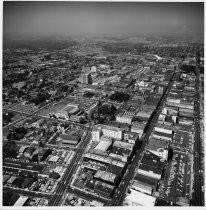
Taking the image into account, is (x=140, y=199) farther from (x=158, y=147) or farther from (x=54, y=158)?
(x=54, y=158)

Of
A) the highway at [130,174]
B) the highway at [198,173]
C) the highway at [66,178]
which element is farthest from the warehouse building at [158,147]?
the highway at [66,178]

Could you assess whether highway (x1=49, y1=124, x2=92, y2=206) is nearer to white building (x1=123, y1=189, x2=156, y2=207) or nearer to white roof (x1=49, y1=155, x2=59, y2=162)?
white roof (x1=49, y1=155, x2=59, y2=162)

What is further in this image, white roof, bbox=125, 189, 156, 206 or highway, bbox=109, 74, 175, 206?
highway, bbox=109, 74, 175, 206

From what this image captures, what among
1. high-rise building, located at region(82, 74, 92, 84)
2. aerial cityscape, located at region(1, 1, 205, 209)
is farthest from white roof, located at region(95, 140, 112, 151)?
high-rise building, located at region(82, 74, 92, 84)

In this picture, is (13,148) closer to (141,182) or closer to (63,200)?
(63,200)

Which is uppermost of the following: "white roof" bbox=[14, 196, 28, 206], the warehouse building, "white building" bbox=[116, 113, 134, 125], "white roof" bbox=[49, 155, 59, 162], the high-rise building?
the high-rise building

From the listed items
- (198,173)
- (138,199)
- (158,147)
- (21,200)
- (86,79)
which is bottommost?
(21,200)

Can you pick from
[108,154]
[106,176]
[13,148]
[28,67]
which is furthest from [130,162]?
[28,67]

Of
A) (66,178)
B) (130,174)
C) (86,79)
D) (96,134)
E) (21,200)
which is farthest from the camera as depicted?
(86,79)

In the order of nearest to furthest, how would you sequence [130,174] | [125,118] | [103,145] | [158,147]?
[130,174] < [158,147] < [103,145] < [125,118]

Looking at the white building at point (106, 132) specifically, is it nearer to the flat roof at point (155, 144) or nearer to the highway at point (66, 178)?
the highway at point (66, 178)

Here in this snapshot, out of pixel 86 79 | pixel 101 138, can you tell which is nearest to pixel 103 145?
A: pixel 101 138
